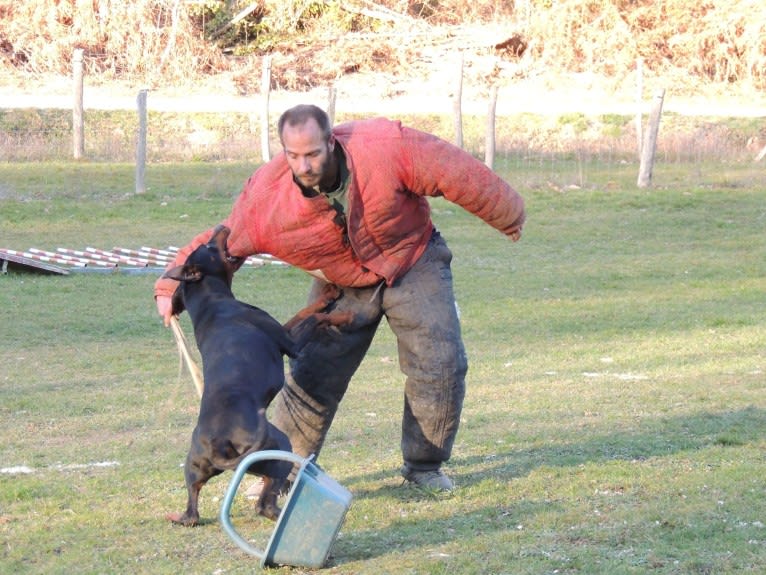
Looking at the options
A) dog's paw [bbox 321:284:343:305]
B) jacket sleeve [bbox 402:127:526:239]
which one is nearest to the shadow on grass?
dog's paw [bbox 321:284:343:305]

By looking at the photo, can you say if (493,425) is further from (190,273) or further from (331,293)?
(190,273)

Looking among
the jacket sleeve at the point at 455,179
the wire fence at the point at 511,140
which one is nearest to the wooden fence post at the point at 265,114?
the wire fence at the point at 511,140

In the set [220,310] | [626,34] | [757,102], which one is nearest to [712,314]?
[220,310]

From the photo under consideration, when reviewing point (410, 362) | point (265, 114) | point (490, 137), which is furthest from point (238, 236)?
point (265, 114)

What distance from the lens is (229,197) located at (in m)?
20.8

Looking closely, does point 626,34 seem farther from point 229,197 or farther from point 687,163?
point 229,197

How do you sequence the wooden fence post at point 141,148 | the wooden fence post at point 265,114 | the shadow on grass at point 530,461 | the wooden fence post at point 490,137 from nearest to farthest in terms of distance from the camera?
the shadow on grass at point 530,461
the wooden fence post at point 141,148
the wooden fence post at point 490,137
the wooden fence post at point 265,114

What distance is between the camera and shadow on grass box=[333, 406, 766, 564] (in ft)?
16.6

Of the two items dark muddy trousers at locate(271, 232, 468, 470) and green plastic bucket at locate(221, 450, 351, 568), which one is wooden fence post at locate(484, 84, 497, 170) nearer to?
dark muddy trousers at locate(271, 232, 468, 470)

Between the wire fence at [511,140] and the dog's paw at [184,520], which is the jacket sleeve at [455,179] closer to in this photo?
the dog's paw at [184,520]

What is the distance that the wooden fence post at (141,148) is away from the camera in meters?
20.6

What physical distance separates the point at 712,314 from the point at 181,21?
2668 centimetres

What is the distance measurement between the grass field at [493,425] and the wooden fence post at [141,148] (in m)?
3.30

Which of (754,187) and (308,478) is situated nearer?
(308,478)
